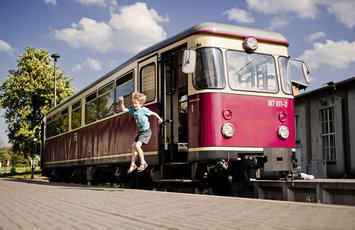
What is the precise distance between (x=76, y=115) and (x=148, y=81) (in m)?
6.84

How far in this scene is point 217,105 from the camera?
8383mm

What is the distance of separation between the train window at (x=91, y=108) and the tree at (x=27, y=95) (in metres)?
26.4

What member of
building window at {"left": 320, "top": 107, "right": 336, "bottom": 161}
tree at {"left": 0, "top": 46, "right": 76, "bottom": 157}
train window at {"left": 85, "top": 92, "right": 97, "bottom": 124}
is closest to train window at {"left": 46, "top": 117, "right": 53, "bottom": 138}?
train window at {"left": 85, "top": 92, "right": 97, "bottom": 124}

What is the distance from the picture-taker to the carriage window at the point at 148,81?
32.3ft

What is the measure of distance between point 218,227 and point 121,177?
27.6 ft

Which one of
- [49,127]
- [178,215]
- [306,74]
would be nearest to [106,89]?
[306,74]

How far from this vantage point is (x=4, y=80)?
41.0 meters

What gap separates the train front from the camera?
8305mm

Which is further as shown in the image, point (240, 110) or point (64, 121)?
point (64, 121)

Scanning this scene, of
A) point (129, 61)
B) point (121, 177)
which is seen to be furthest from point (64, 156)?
point (129, 61)

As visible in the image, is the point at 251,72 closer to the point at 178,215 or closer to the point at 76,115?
the point at 178,215

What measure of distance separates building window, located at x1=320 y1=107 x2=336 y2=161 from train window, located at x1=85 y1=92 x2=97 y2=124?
406 inches

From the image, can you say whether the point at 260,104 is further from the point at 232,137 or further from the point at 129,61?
the point at 129,61

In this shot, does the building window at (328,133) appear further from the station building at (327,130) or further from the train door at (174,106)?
the train door at (174,106)
